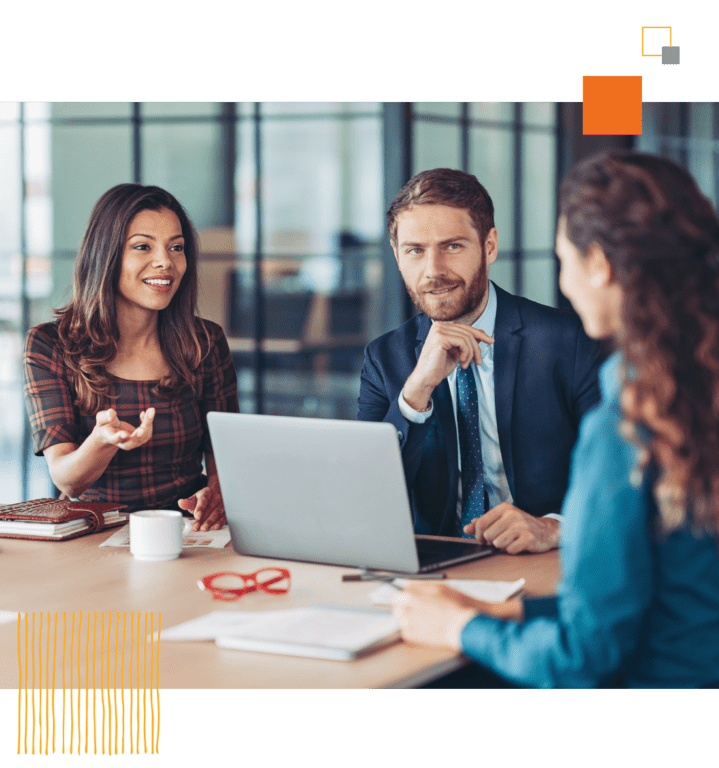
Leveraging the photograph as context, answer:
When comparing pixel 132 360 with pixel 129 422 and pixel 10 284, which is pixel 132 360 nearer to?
pixel 129 422

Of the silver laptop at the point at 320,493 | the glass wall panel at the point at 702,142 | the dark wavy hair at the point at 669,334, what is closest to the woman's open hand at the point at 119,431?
the silver laptop at the point at 320,493

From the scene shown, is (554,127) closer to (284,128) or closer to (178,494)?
(284,128)

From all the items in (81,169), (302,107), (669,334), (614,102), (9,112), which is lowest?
(669,334)

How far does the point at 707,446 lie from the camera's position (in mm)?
1206

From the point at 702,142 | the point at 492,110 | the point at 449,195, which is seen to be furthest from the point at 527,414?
the point at 702,142

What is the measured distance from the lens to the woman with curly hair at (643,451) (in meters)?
1.19

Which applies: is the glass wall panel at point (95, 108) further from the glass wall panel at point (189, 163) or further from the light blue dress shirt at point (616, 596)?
the light blue dress shirt at point (616, 596)

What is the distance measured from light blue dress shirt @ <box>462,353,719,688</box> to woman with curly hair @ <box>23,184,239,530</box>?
1423 mm

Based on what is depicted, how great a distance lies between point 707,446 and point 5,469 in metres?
5.44

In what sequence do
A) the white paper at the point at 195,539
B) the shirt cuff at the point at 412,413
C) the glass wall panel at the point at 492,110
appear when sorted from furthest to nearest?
the glass wall panel at the point at 492,110 < the shirt cuff at the point at 412,413 < the white paper at the point at 195,539

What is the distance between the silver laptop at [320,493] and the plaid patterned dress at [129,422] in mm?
725

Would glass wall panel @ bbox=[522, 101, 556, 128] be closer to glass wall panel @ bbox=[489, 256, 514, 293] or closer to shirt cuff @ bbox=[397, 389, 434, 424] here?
glass wall panel @ bbox=[489, 256, 514, 293]

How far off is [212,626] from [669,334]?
79 centimetres

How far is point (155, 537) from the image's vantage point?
6.38 feet
